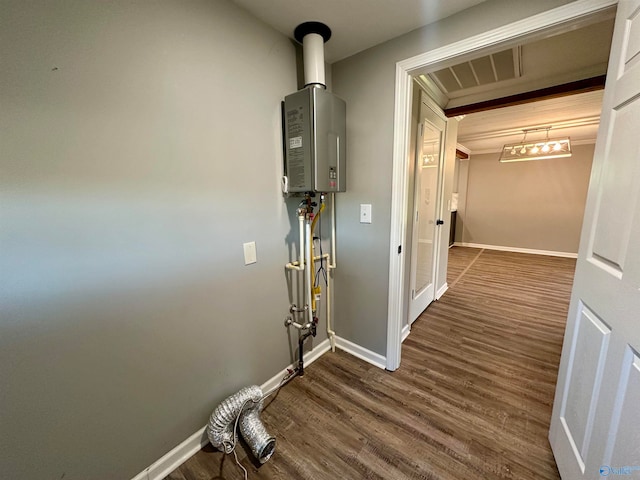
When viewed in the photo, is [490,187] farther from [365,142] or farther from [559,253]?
[365,142]

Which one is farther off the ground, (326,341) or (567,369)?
(567,369)

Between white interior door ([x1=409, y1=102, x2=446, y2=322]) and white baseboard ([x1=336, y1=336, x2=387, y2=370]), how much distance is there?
2.27ft

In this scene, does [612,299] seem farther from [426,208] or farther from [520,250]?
[520,250]

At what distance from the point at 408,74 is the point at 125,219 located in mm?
1751

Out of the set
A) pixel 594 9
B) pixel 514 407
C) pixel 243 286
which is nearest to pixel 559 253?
pixel 514 407

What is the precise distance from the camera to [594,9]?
3.34ft

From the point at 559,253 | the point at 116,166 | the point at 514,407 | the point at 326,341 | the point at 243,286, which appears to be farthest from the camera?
the point at 559,253

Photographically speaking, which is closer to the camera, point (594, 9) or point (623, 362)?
point (623, 362)

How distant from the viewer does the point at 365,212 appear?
1.81m

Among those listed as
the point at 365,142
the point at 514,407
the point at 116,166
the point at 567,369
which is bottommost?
the point at 514,407

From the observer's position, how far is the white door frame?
1078 millimetres

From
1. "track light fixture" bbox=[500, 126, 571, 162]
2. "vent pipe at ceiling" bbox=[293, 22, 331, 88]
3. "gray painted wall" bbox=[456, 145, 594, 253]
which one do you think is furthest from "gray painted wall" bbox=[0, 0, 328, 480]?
"gray painted wall" bbox=[456, 145, 594, 253]

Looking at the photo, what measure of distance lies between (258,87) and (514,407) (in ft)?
8.27

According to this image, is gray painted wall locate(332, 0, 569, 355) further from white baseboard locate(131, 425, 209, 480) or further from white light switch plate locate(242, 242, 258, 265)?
white baseboard locate(131, 425, 209, 480)
